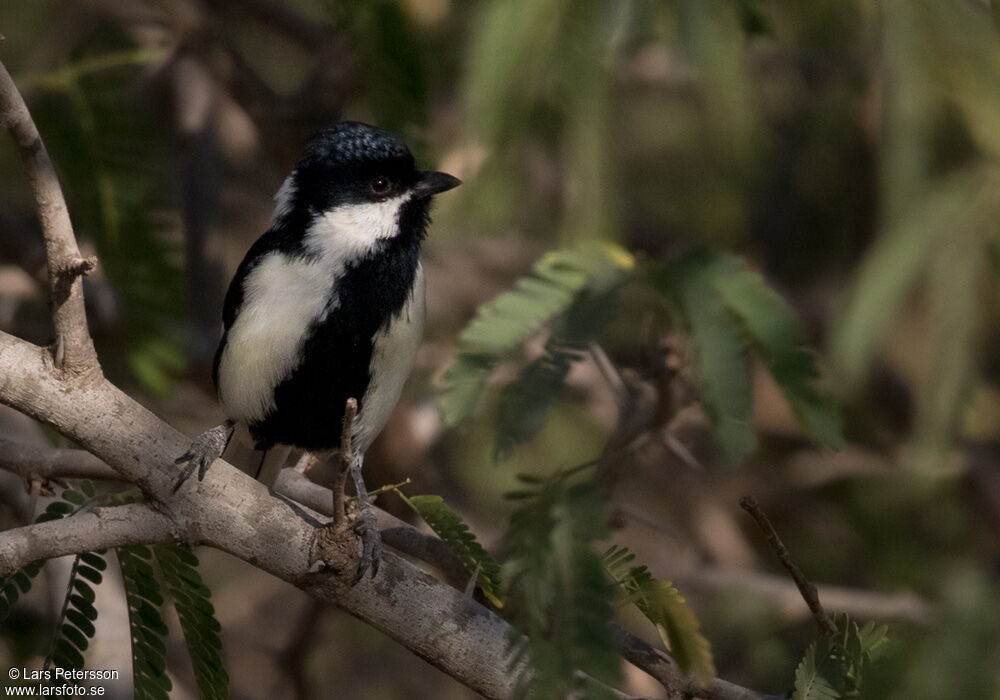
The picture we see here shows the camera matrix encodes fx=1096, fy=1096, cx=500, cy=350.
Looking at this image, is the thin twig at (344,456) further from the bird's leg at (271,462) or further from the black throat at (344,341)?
the bird's leg at (271,462)

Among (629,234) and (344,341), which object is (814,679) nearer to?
(344,341)

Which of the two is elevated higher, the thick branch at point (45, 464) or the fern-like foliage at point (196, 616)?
the thick branch at point (45, 464)

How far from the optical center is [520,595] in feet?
5.65

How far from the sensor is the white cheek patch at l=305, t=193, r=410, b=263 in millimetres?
2990

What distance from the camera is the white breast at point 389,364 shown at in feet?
9.65

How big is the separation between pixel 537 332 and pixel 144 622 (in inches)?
42.4

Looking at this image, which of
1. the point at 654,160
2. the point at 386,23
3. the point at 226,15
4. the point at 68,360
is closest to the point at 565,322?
the point at 68,360

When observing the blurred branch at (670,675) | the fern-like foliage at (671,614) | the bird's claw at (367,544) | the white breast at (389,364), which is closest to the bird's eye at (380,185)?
the white breast at (389,364)

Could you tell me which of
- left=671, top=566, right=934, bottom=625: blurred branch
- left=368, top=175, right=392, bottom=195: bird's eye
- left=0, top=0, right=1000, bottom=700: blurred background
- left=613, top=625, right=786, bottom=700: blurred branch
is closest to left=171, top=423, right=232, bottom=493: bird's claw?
left=0, top=0, right=1000, bottom=700: blurred background

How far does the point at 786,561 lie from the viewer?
1940 millimetres

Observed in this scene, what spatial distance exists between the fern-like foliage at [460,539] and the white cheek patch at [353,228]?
93 cm

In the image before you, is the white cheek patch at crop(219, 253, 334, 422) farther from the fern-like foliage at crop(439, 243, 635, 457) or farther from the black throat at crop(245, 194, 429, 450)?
the fern-like foliage at crop(439, 243, 635, 457)

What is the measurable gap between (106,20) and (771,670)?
13.3 feet

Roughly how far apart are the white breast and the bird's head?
9.3 inches
